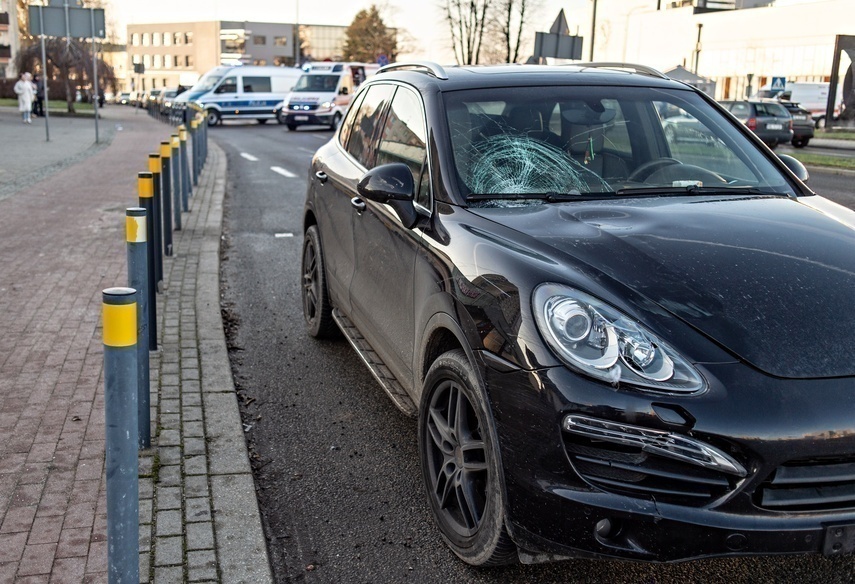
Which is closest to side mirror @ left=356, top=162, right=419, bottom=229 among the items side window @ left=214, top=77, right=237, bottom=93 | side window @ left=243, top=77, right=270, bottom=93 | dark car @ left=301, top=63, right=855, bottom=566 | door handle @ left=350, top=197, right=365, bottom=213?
dark car @ left=301, top=63, right=855, bottom=566

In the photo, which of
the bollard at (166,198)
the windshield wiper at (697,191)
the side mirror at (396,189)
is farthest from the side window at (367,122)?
the bollard at (166,198)

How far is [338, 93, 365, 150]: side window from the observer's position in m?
5.80

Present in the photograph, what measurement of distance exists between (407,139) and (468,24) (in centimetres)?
5308

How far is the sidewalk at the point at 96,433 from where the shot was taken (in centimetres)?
336

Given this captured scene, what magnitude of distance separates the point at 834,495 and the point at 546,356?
868 mm

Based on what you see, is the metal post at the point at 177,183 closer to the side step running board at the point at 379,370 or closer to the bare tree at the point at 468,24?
the side step running board at the point at 379,370

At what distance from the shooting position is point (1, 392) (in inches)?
195

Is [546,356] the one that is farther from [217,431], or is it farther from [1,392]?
[1,392]

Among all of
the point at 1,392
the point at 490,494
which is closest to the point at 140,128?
the point at 1,392

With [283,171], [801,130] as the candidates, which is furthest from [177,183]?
[801,130]

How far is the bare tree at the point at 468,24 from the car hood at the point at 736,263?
169 ft

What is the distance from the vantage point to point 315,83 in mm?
39469

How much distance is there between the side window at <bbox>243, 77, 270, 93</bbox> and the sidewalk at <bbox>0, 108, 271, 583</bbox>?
34513mm

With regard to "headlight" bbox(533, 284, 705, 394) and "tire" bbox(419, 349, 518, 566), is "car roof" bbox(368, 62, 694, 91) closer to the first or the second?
"tire" bbox(419, 349, 518, 566)
